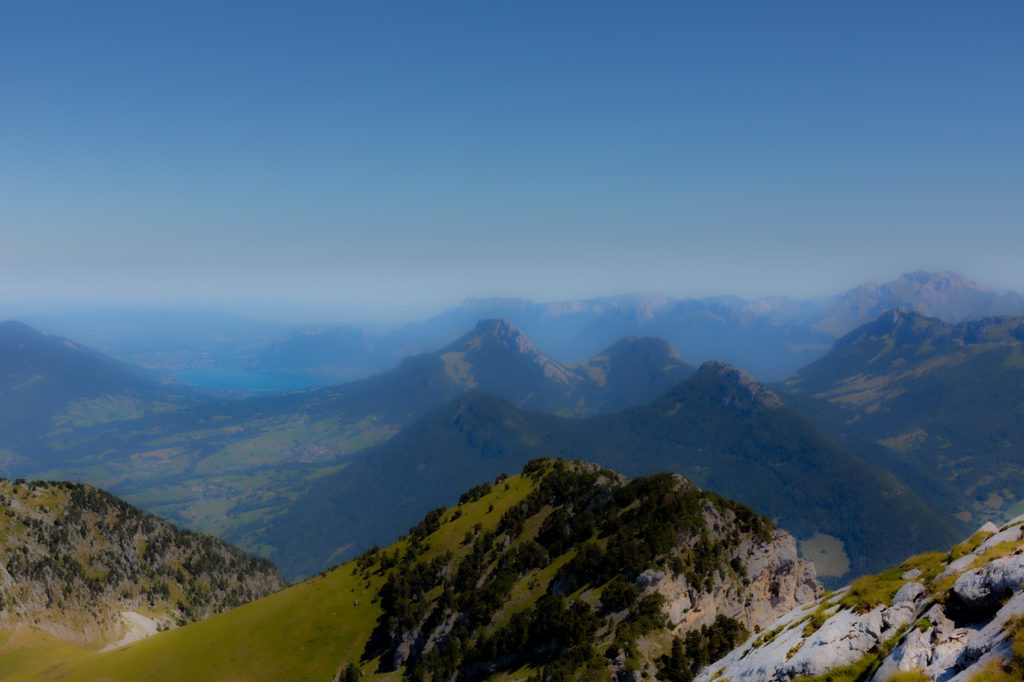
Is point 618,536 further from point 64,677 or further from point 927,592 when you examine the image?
point 64,677

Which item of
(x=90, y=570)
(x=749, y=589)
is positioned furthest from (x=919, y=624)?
(x=90, y=570)

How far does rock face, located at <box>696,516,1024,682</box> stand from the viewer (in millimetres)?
15141

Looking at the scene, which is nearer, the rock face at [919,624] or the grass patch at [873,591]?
the rock face at [919,624]

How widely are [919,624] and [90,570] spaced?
232735 mm

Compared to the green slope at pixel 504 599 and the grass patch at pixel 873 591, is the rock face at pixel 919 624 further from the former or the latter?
the green slope at pixel 504 599

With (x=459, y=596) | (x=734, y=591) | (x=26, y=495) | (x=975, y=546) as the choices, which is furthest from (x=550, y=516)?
(x=26, y=495)

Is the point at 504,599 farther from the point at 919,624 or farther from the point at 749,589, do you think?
the point at 919,624

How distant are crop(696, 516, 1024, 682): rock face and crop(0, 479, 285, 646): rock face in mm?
199983

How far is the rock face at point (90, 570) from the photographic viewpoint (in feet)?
460

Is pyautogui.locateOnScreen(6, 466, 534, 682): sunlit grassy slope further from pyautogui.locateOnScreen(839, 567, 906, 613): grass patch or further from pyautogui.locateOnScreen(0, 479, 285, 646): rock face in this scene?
pyautogui.locateOnScreen(839, 567, 906, 613): grass patch

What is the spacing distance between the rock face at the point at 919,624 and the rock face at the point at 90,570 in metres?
200

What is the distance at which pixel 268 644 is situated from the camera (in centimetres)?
9894

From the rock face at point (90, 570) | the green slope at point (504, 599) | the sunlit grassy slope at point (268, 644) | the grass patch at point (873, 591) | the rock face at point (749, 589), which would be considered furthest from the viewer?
the rock face at point (90, 570)

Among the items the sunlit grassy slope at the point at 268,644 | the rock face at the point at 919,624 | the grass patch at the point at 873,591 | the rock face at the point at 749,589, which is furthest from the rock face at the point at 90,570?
the grass patch at the point at 873,591
